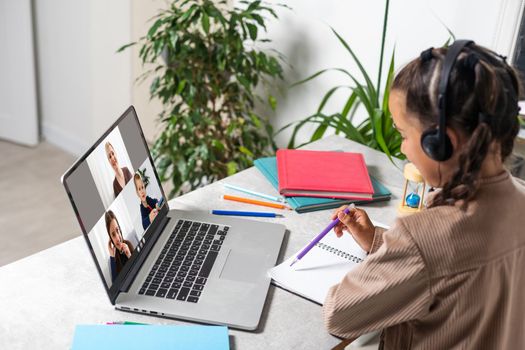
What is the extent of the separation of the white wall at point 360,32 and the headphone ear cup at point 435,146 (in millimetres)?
1229

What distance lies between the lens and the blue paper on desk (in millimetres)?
952

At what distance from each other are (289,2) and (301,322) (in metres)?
1.69

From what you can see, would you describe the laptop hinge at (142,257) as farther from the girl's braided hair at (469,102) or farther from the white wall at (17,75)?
the white wall at (17,75)

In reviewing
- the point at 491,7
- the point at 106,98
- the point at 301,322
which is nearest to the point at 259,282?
the point at 301,322

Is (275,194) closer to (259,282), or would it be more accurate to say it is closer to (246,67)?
(259,282)

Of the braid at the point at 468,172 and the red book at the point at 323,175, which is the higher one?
the braid at the point at 468,172

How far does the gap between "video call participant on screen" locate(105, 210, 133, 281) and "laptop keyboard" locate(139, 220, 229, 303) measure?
6 centimetres

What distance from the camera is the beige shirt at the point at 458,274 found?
86cm

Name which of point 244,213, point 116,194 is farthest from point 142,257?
point 244,213

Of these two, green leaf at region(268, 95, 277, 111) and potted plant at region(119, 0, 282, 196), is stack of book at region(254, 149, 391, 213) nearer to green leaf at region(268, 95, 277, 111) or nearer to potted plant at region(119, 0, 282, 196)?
potted plant at region(119, 0, 282, 196)

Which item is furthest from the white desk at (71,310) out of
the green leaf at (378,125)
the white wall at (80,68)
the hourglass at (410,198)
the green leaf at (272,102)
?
the white wall at (80,68)

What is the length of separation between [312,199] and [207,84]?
1119 millimetres

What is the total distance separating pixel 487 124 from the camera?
81 cm

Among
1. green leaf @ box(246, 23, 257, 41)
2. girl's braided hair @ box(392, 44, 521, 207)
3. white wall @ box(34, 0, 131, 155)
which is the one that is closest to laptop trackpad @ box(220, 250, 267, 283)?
girl's braided hair @ box(392, 44, 521, 207)
